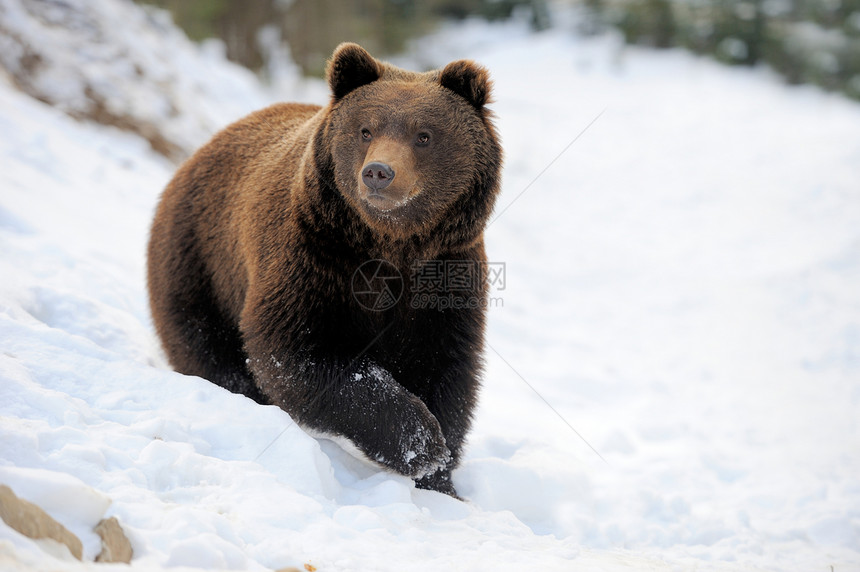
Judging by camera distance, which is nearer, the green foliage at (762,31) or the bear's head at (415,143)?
the bear's head at (415,143)

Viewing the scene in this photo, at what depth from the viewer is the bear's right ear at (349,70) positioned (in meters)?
4.07

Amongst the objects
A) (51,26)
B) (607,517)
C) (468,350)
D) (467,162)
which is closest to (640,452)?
(607,517)

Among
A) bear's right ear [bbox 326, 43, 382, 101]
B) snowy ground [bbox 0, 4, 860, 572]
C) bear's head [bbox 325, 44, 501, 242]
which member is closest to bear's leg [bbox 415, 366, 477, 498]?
snowy ground [bbox 0, 4, 860, 572]

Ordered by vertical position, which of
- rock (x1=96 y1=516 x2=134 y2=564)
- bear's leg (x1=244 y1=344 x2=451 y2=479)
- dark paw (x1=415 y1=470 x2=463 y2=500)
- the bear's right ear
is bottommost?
dark paw (x1=415 y1=470 x2=463 y2=500)

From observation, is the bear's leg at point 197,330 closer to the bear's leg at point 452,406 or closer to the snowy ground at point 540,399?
the snowy ground at point 540,399

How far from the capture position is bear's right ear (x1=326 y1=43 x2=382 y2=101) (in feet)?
13.3

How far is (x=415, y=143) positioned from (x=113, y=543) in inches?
95.0

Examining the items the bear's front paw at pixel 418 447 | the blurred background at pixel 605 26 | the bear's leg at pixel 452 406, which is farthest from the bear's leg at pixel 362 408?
the blurred background at pixel 605 26

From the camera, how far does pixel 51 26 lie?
8.93 meters

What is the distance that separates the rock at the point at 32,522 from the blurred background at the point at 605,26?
15182 millimetres

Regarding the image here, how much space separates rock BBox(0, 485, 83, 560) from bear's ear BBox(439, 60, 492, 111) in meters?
2.92

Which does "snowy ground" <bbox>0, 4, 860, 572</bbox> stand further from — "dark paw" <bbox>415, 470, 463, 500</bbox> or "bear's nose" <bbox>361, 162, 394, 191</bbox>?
"bear's nose" <bbox>361, 162, 394, 191</bbox>

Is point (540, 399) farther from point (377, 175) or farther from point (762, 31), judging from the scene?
point (762, 31)

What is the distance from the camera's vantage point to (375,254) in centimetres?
399
